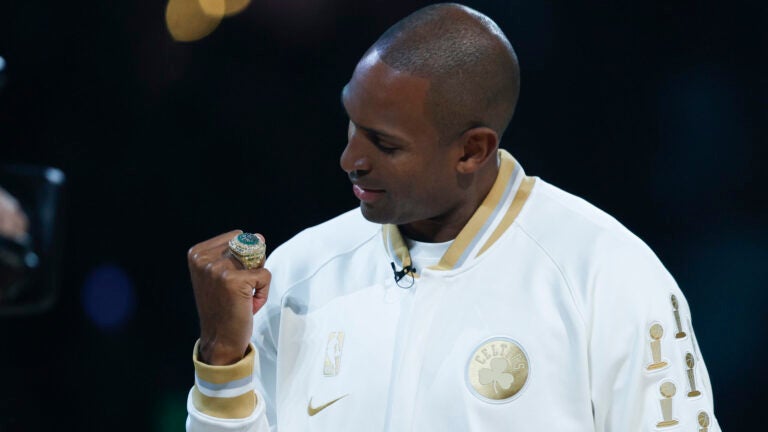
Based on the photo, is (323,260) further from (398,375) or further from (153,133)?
(153,133)

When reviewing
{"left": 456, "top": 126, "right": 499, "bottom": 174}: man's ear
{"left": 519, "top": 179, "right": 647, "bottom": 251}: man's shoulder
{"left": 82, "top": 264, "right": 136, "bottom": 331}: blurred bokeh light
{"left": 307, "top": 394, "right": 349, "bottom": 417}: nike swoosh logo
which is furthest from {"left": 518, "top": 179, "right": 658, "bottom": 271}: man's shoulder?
{"left": 82, "top": 264, "right": 136, "bottom": 331}: blurred bokeh light

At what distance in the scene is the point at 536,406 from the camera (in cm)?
154

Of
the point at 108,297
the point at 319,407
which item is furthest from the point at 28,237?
the point at 108,297

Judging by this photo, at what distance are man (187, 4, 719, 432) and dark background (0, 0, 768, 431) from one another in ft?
2.61

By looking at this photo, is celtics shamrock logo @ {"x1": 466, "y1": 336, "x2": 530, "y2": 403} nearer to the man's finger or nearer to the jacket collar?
the jacket collar

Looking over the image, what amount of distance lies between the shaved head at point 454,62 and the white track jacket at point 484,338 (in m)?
0.14

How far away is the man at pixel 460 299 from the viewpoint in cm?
153

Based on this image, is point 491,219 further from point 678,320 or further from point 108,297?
point 108,297

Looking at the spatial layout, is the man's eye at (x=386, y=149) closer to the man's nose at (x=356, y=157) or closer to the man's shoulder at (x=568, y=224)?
the man's nose at (x=356, y=157)

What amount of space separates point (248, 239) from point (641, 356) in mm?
608

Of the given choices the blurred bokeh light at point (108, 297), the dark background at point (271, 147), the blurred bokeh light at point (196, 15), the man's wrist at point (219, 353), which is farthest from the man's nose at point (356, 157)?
the blurred bokeh light at point (108, 297)

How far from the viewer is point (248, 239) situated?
5.26 feet

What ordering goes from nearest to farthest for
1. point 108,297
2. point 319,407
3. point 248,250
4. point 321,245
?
point 248,250
point 319,407
point 321,245
point 108,297

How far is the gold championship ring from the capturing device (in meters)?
1.59
